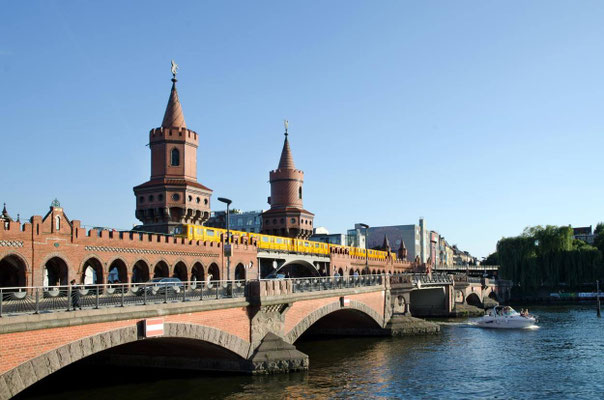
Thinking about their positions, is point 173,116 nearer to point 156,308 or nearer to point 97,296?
point 156,308

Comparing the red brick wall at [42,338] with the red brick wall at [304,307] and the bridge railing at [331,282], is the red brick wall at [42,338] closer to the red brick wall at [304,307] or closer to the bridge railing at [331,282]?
the red brick wall at [304,307]

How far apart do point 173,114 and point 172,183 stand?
8.37 metres

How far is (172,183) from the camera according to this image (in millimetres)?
66688

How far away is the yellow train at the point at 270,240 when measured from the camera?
2367 inches

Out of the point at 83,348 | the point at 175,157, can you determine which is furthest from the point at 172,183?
the point at 83,348

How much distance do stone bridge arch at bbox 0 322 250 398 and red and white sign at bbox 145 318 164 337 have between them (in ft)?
1.40

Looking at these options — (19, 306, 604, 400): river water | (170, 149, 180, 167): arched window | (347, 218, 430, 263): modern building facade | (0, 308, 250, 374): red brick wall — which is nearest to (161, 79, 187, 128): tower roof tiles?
(170, 149, 180, 167): arched window

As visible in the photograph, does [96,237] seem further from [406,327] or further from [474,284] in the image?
[474,284]

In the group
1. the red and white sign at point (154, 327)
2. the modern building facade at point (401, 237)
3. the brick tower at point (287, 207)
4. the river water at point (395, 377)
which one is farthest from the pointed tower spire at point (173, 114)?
the modern building facade at point (401, 237)

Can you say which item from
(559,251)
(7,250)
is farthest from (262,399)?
(559,251)

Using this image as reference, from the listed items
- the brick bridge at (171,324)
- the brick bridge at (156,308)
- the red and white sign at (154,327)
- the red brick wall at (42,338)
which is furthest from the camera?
the red and white sign at (154,327)

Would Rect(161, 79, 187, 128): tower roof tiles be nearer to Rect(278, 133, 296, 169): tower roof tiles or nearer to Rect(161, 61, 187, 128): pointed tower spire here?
Rect(161, 61, 187, 128): pointed tower spire

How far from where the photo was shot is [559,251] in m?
106

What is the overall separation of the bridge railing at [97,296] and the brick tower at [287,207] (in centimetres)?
6144
